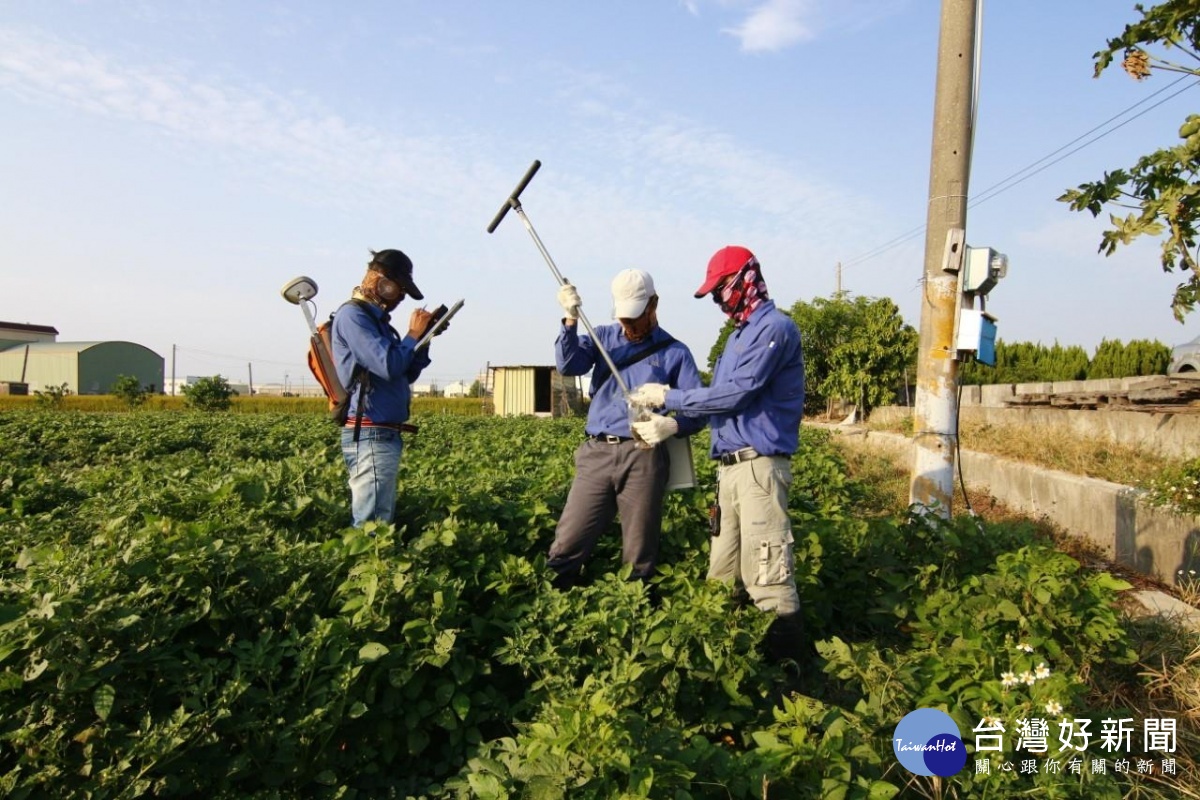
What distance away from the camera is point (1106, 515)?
5750 millimetres

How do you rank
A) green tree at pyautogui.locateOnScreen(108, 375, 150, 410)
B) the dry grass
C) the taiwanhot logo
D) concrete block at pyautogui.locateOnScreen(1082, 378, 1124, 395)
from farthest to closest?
1. green tree at pyautogui.locateOnScreen(108, 375, 150, 410)
2. concrete block at pyautogui.locateOnScreen(1082, 378, 1124, 395)
3. the dry grass
4. the taiwanhot logo

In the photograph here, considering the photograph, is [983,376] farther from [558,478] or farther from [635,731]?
[635,731]

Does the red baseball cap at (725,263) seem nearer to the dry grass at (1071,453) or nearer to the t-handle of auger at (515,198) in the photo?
the t-handle of auger at (515,198)

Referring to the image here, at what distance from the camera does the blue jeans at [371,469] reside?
3828 mm

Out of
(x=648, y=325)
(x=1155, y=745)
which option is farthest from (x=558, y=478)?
(x=1155, y=745)

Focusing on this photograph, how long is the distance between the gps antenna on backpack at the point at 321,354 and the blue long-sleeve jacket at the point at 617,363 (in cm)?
110

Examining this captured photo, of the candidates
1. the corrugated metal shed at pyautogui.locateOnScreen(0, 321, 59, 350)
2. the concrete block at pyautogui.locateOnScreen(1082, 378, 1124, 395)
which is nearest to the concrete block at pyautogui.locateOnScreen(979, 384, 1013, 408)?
the concrete block at pyautogui.locateOnScreen(1082, 378, 1124, 395)

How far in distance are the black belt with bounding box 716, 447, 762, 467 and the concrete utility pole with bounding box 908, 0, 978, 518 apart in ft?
6.42

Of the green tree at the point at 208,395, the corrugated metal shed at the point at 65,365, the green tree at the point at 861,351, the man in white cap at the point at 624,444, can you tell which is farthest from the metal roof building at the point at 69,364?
the man in white cap at the point at 624,444

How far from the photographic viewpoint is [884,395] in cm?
2338

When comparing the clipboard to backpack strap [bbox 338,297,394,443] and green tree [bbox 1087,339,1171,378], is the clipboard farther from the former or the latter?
green tree [bbox 1087,339,1171,378]

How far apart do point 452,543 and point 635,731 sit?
1.51 m

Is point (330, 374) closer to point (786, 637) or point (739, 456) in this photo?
point (739, 456)

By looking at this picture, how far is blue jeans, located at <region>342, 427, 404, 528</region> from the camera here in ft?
12.6
